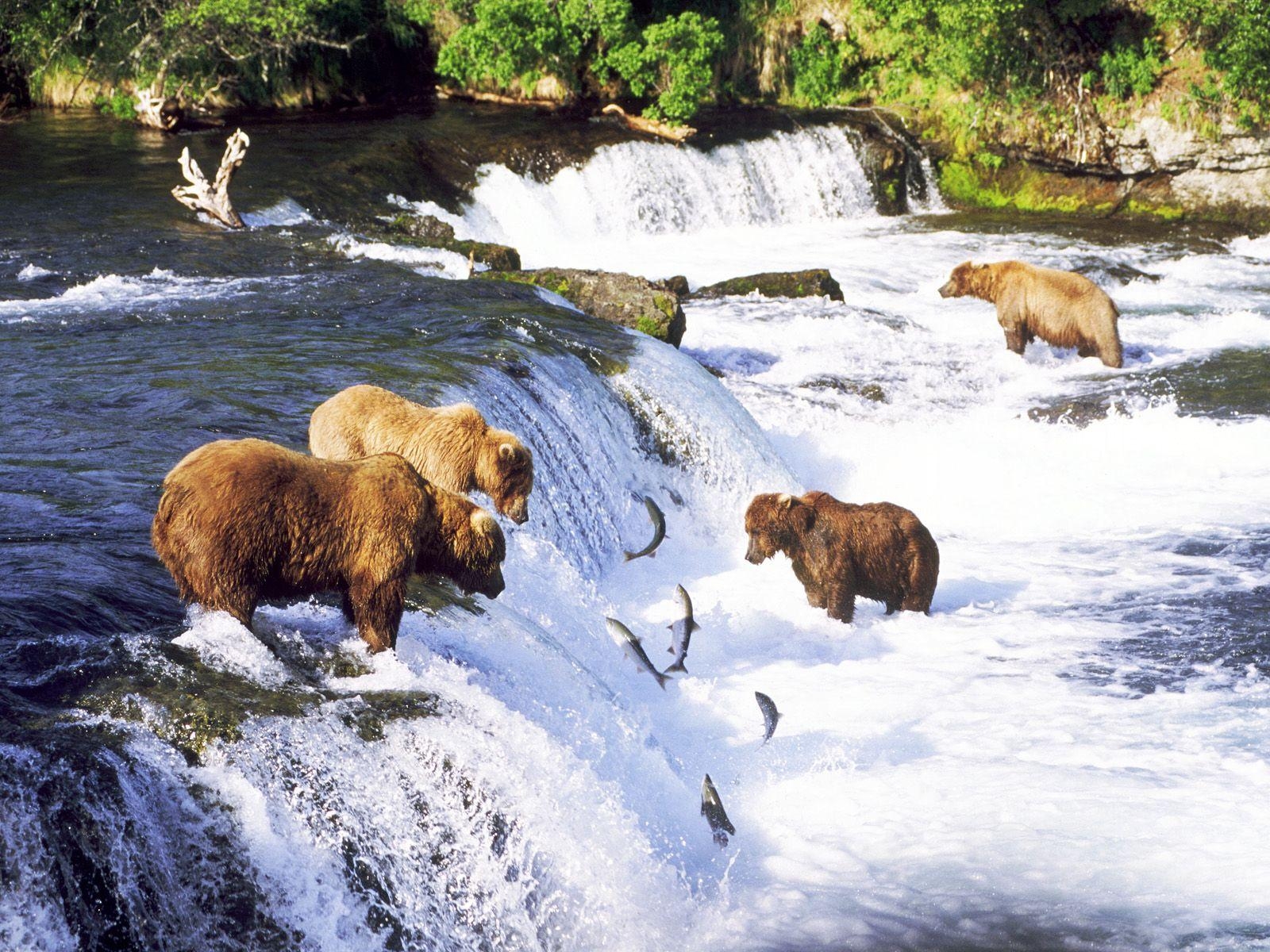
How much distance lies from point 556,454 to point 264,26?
17.2 meters

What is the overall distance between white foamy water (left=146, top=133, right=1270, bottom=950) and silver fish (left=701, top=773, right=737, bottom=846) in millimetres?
89

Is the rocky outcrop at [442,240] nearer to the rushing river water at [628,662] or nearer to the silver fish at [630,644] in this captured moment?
the rushing river water at [628,662]

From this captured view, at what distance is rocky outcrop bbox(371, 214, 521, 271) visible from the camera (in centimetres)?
1477

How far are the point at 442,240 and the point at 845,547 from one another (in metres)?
9.46

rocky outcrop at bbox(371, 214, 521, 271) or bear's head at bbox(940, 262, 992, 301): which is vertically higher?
rocky outcrop at bbox(371, 214, 521, 271)

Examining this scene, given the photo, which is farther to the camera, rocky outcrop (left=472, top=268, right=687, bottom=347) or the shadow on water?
rocky outcrop (left=472, top=268, right=687, bottom=347)

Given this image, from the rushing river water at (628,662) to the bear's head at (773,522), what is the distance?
0.64 m

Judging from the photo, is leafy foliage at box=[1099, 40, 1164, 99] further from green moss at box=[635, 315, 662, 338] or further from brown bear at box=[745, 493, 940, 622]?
brown bear at box=[745, 493, 940, 622]

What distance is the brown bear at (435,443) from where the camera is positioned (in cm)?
610

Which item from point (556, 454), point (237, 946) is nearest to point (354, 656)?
point (237, 946)

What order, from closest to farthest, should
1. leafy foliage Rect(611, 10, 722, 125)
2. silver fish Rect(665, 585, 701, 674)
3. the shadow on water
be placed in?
silver fish Rect(665, 585, 701, 674)
the shadow on water
leafy foliage Rect(611, 10, 722, 125)

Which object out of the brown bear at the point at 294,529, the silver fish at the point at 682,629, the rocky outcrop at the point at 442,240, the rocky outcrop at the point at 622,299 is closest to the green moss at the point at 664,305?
the rocky outcrop at the point at 622,299

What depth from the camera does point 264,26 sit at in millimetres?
23078

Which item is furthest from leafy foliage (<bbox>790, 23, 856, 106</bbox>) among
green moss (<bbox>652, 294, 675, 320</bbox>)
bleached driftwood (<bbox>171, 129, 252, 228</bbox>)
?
green moss (<bbox>652, 294, 675, 320</bbox>)
